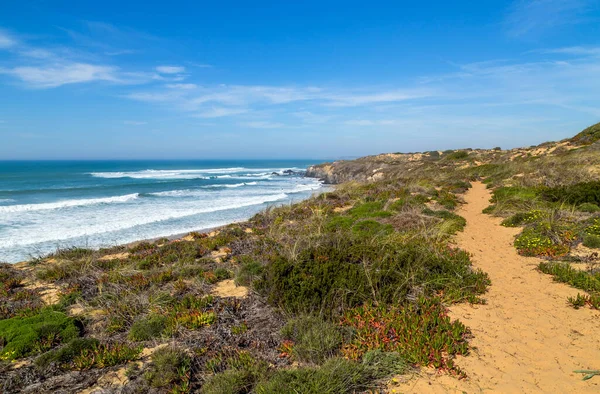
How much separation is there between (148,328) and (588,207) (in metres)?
13.2

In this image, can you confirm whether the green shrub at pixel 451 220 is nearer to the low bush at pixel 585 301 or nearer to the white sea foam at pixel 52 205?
the low bush at pixel 585 301

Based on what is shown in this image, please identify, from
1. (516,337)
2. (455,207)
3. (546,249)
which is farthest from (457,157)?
(516,337)

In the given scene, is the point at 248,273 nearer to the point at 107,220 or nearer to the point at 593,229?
the point at 593,229

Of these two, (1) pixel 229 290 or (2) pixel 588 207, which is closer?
(1) pixel 229 290

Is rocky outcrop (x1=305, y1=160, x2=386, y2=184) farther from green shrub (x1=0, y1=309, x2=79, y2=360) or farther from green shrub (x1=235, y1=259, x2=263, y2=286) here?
green shrub (x1=0, y1=309, x2=79, y2=360)

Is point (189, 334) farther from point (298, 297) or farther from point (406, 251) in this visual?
point (406, 251)

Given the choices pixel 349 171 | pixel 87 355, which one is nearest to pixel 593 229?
pixel 87 355

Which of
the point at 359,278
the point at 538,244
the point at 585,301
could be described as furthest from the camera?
the point at 538,244

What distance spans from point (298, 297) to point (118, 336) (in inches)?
120

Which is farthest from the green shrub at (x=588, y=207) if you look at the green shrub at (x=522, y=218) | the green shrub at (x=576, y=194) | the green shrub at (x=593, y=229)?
the green shrub at (x=593, y=229)

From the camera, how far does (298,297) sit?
5.55 meters

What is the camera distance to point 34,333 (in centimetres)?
509

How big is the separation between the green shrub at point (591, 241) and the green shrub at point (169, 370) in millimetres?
9397

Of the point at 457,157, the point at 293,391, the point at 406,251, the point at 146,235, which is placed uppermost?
the point at 457,157
